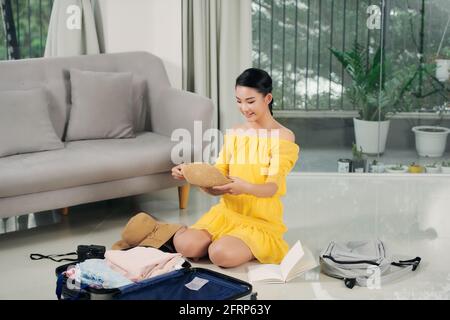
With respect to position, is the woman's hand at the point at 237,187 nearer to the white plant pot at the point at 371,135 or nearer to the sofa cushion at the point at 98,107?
the sofa cushion at the point at 98,107

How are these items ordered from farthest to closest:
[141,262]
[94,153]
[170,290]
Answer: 1. [94,153]
2. [141,262]
3. [170,290]

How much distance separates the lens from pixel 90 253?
3.53 m

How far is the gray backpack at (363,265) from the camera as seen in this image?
11.7ft

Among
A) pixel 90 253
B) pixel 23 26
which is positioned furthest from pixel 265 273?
pixel 23 26

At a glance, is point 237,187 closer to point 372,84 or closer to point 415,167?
point 372,84

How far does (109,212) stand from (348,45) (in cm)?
190

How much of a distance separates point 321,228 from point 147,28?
72.0 inches

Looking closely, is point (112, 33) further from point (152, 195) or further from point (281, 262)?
point (281, 262)

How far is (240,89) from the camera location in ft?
12.3

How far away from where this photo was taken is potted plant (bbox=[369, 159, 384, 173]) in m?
5.50

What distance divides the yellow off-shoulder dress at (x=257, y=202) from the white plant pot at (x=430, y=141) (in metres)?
1.84

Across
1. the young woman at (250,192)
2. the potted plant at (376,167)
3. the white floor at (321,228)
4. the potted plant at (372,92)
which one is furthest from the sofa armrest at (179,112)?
the potted plant at (376,167)

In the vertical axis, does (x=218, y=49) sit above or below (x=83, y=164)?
above
